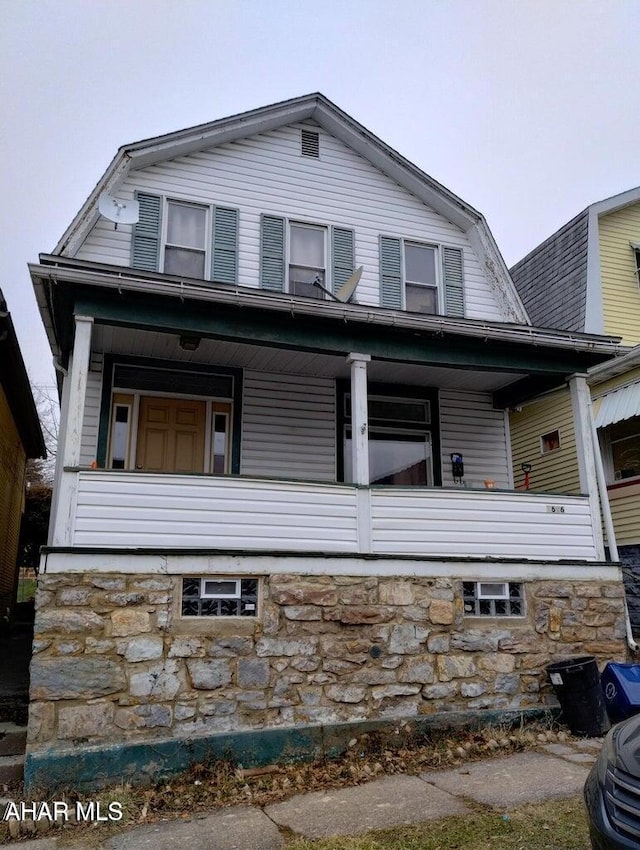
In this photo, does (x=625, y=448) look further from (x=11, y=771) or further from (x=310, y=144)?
(x=11, y=771)

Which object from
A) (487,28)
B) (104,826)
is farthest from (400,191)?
(104,826)

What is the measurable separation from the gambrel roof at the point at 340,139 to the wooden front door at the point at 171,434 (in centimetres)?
245

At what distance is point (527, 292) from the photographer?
1416 cm

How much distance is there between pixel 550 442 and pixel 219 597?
7.32 meters

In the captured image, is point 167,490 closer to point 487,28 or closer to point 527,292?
point 487,28

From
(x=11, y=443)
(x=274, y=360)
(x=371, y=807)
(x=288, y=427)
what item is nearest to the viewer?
(x=371, y=807)

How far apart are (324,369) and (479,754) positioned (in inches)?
192

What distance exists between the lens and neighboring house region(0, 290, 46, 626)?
38.1 feet

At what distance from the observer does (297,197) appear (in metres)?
9.70

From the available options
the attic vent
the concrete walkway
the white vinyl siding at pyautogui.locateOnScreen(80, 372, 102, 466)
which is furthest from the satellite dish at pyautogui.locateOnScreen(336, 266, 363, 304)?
the concrete walkway

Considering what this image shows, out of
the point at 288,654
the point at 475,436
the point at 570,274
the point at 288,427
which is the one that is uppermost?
the point at 570,274

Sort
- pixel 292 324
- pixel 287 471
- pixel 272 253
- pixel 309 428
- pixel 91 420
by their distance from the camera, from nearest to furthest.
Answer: pixel 292 324 → pixel 91 420 → pixel 287 471 → pixel 309 428 → pixel 272 253

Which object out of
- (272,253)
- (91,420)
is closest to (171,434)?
(91,420)

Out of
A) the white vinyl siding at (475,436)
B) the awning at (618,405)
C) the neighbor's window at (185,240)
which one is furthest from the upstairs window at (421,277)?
the awning at (618,405)
